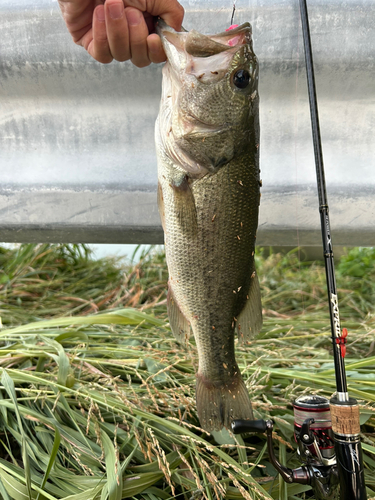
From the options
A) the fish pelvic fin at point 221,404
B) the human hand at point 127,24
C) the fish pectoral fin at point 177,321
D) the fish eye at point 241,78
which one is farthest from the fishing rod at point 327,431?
the human hand at point 127,24

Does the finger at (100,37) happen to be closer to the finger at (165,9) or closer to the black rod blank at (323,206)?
the finger at (165,9)

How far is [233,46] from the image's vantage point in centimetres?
136

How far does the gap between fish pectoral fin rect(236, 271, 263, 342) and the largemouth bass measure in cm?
9

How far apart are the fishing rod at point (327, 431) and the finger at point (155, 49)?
51cm

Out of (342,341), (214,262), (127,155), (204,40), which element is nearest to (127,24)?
(204,40)

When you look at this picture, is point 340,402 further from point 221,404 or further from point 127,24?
point 127,24

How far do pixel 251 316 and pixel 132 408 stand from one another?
0.60 metres

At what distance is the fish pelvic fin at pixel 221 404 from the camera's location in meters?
1.46

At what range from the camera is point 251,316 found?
154 centimetres

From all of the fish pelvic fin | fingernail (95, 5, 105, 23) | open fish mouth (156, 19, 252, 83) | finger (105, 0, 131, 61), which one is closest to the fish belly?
the fish pelvic fin

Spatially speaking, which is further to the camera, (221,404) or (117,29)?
(221,404)

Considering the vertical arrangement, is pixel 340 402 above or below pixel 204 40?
below

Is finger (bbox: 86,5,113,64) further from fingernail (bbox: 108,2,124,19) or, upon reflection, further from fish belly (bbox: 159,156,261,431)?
fish belly (bbox: 159,156,261,431)

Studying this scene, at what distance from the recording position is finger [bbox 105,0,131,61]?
1.28 metres
